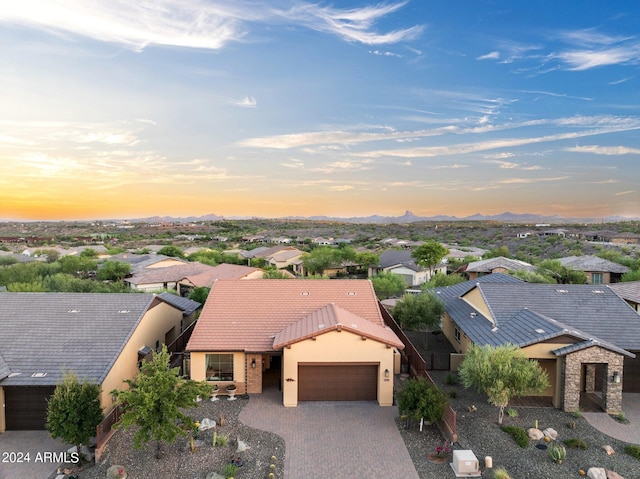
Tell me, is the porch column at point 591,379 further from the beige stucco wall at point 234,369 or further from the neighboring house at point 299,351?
the beige stucco wall at point 234,369

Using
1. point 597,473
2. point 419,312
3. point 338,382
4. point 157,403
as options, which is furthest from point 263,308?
point 597,473

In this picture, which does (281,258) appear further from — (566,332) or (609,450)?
(609,450)

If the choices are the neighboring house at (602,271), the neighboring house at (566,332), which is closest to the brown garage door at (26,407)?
the neighboring house at (566,332)

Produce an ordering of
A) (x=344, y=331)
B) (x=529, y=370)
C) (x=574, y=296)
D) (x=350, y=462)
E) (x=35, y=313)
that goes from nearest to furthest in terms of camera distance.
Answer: (x=350, y=462) < (x=529, y=370) < (x=344, y=331) < (x=35, y=313) < (x=574, y=296)

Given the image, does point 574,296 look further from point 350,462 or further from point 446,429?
point 350,462

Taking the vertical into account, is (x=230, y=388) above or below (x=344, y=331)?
below

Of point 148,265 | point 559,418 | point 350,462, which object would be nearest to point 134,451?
point 350,462
